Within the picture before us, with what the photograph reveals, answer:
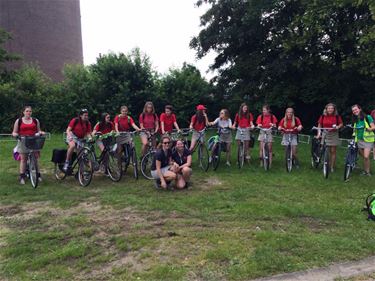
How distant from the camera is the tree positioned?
18.7 m

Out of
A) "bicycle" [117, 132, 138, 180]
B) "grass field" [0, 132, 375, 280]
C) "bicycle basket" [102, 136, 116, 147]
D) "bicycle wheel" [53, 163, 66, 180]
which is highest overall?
"bicycle basket" [102, 136, 116, 147]

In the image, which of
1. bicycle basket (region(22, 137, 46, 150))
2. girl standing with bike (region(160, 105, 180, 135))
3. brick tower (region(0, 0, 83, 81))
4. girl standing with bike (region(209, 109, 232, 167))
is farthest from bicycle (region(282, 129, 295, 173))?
brick tower (region(0, 0, 83, 81))

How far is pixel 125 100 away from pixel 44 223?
58.3 feet

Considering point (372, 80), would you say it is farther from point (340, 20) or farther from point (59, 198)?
point (59, 198)

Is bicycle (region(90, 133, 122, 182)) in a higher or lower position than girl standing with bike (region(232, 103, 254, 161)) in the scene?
lower

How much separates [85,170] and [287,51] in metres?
13.5

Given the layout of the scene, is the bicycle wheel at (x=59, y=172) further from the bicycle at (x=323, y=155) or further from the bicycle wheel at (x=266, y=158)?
the bicycle at (x=323, y=155)

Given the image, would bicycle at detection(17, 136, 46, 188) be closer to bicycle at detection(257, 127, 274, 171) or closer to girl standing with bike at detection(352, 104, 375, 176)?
bicycle at detection(257, 127, 274, 171)

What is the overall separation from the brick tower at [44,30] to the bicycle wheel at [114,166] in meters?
31.5

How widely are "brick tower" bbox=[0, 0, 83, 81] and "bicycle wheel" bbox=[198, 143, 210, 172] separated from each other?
31.4 metres

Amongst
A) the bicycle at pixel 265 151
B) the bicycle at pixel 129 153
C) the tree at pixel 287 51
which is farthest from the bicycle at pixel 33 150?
the tree at pixel 287 51

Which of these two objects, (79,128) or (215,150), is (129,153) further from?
(215,150)

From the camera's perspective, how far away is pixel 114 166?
10180mm

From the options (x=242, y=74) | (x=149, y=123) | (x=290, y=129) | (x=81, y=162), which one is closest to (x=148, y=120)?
(x=149, y=123)
